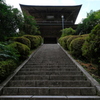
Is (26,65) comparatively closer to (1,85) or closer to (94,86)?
(1,85)

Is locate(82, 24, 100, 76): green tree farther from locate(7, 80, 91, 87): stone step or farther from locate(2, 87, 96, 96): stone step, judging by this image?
locate(2, 87, 96, 96): stone step

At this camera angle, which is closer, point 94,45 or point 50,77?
point 94,45

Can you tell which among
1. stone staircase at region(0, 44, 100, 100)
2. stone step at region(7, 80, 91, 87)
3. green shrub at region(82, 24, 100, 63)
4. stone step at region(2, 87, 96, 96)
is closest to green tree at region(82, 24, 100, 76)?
green shrub at region(82, 24, 100, 63)

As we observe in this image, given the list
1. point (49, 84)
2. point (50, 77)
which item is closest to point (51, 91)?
point (49, 84)

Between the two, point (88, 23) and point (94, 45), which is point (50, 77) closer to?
point (94, 45)

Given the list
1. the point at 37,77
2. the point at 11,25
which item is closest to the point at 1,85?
the point at 37,77

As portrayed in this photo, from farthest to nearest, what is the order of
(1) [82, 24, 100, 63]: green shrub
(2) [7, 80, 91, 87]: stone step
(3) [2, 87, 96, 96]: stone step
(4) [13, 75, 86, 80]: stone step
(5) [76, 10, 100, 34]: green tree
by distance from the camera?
(5) [76, 10, 100, 34]: green tree
(4) [13, 75, 86, 80]: stone step
(1) [82, 24, 100, 63]: green shrub
(2) [7, 80, 91, 87]: stone step
(3) [2, 87, 96, 96]: stone step

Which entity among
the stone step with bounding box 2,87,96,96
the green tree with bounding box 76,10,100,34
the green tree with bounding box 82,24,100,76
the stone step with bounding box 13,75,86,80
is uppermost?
the green tree with bounding box 76,10,100,34

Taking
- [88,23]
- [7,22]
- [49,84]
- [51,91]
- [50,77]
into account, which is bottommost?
[51,91]

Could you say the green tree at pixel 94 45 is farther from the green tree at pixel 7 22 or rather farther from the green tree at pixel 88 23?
the green tree at pixel 88 23

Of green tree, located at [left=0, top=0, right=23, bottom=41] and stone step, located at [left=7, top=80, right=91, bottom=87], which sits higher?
green tree, located at [left=0, top=0, right=23, bottom=41]

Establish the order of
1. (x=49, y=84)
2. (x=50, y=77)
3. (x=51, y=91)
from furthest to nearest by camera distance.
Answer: (x=50, y=77), (x=49, y=84), (x=51, y=91)

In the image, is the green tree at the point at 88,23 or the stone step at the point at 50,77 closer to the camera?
the stone step at the point at 50,77

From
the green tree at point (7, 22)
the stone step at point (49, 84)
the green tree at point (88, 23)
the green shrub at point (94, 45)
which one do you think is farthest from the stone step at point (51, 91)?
the green tree at point (88, 23)
